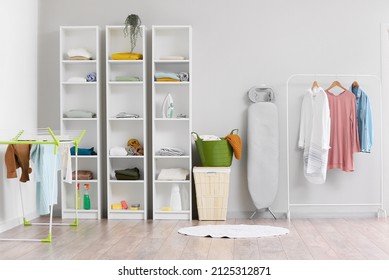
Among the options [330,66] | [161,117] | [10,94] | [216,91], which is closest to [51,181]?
[10,94]

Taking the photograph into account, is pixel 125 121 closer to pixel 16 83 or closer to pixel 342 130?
pixel 16 83

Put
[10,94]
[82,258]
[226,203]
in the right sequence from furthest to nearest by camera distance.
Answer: [226,203] → [10,94] → [82,258]

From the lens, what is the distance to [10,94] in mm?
6953

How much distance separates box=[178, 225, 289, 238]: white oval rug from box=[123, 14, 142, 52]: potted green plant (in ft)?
7.38

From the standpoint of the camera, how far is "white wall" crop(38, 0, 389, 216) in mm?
7730

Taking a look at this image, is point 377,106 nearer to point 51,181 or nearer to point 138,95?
point 138,95

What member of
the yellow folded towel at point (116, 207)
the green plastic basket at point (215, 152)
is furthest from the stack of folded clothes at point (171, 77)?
the yellow folded towel at point (116, 207)

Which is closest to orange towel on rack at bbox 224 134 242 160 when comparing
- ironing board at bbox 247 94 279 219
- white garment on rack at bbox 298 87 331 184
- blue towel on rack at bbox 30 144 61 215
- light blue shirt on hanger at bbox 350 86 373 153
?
ironing board at bbox 247 94 279 219

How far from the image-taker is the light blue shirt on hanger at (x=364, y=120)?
7426 mm

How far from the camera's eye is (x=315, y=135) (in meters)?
7.45

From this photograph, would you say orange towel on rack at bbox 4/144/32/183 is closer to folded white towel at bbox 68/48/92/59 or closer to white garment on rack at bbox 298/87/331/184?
folded white towel at bbox 68/48/92/59

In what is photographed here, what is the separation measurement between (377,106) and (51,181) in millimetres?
3819

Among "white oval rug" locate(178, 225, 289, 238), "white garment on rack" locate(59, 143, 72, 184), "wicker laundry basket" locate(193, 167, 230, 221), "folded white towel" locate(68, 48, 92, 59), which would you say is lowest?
"white oval rug" locate(178, 225, 289, 238)

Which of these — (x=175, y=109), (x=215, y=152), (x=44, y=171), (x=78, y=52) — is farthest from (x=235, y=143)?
(x=44, y=171)
